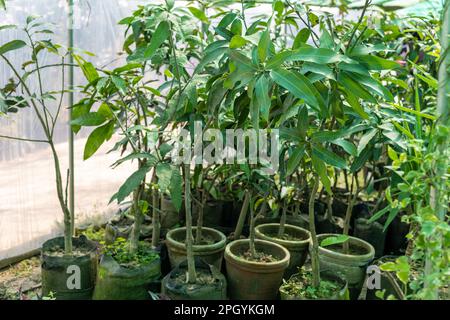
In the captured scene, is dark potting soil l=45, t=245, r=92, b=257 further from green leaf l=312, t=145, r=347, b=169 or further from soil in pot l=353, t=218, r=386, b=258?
soil in pot l=353, t=218, r=386, b=258

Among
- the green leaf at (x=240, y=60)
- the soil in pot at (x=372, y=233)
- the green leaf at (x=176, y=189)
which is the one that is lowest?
the soil in pot at (x=372, y=233)

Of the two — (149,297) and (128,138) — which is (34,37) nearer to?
(128,138)

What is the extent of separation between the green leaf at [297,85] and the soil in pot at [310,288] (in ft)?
2.74

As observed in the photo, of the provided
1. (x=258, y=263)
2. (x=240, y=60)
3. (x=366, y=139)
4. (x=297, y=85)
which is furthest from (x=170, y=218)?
(x=297, y=85)

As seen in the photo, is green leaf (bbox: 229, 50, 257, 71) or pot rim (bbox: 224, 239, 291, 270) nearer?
green leaf (bbox: 229, 50, 257, 71)

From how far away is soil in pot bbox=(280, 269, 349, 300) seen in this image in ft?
5.98

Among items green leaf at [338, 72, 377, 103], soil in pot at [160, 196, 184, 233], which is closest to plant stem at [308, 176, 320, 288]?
green leaf at [338, 72, 377, 103]

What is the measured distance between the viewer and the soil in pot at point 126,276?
201 centimetres

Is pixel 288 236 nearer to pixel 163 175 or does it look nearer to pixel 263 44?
pixel 163 175

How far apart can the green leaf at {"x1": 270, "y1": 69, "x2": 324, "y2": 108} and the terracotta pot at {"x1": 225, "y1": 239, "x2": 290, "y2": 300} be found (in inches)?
37.7

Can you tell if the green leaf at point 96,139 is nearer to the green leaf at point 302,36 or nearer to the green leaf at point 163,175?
the green leaf at point 163,175

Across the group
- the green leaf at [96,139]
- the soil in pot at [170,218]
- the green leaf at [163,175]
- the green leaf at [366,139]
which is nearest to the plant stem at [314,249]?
the green leaf at [366,139]

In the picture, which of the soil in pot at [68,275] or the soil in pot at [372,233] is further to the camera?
the soil in pot at [372,233]

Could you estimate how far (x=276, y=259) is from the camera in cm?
219
